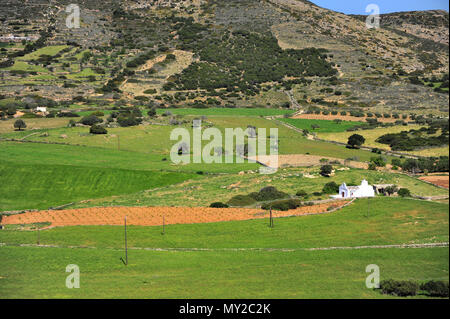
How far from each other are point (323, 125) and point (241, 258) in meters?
81.5

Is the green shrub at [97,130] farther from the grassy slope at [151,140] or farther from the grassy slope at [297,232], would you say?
the grassy slope at [297,232]

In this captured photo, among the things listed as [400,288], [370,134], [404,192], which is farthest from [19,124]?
[400,288]

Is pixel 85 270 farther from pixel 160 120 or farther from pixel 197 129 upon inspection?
pixel 160 120

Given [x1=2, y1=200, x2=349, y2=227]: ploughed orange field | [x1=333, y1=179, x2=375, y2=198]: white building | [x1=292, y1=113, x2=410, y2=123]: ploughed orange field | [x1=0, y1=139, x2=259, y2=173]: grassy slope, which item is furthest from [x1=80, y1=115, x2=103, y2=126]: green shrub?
[x1=333, y1=179, x2=375, y2=198]: white building

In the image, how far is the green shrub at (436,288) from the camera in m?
30.2

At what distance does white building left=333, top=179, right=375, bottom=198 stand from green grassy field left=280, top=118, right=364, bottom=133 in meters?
52.2

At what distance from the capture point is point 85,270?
1682 inches

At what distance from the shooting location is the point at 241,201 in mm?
69062

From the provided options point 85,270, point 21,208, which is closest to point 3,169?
point 21,208

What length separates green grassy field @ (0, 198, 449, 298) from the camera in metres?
36.0

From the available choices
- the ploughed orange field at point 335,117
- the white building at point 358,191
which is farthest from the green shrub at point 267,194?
the ploughed orange field at point 335,117

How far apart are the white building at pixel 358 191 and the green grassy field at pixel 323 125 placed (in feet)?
171

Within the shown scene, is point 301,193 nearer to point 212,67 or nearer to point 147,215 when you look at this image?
point 147,215

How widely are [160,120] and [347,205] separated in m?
68.9
